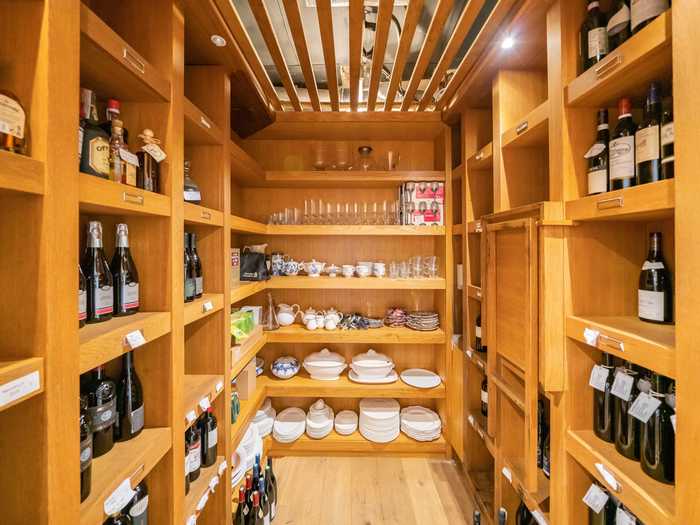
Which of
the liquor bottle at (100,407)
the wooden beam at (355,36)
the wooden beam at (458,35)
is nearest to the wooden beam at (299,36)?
the wooden beam at (355,36)

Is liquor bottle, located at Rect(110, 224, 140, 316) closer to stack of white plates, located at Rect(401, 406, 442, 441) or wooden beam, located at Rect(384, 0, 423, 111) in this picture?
wooden beam, located at Rect(384, 0, 423, 111)

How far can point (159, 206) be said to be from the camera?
44.9 inches

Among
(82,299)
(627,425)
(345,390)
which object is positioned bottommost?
(345,390)

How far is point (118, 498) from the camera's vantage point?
0.91m

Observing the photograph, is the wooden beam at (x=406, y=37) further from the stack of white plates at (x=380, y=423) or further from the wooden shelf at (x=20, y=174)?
the stack of white plates at (x=380, y=423)

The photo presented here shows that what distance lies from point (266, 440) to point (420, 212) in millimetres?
2062

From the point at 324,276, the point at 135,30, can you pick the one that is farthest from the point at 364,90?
the point at 135,30

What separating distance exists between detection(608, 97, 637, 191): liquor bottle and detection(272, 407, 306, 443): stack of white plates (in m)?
2.42

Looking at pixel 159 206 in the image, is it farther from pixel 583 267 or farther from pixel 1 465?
pixel 583 267

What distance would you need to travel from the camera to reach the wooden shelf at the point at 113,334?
834 millimetres

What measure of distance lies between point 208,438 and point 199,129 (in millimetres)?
1432

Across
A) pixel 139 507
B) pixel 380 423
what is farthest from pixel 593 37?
pixel 380 423

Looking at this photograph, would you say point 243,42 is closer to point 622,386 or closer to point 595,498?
point 622,386

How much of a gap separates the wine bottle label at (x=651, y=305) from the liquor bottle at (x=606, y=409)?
198mm
